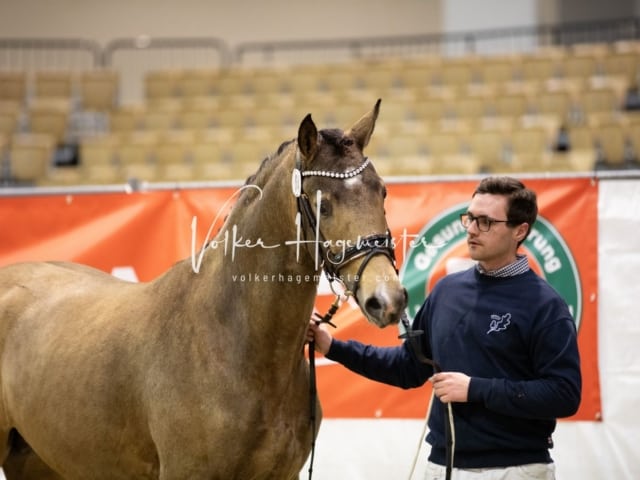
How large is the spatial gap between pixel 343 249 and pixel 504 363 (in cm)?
79

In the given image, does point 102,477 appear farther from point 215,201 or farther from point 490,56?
point 490,56

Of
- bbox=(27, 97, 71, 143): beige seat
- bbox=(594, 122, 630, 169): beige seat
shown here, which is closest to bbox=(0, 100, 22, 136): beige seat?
bbox=(27, 97, 71, 143): beige seat

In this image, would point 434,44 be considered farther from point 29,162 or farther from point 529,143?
point 29,162

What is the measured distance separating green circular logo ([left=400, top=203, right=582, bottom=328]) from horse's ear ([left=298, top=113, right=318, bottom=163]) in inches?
71.8

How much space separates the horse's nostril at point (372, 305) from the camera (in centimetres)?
256

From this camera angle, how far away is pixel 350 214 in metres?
2.72

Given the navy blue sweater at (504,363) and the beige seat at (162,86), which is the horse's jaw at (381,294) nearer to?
the navy blue sweater at (504,363)

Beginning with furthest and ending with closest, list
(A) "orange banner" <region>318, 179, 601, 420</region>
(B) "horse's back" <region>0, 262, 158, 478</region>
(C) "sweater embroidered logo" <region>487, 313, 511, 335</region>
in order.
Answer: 1. (A) "orange banner" <region>318, 179, 601, 420</region>
2. (B) "horse's back" <region>0, 262, 158, 478</region>
3. (C) "sweater embroidered logo" <region>487, 313, 511, 335</region>

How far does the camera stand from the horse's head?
2596mm

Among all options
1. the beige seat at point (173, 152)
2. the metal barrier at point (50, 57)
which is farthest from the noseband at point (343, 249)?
the metal barrier at point (50, 57)

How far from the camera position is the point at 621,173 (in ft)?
14.9

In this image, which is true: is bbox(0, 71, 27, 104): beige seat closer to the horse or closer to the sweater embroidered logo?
the horse

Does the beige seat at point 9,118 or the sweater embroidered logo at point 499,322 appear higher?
the beige seat at point 9,118

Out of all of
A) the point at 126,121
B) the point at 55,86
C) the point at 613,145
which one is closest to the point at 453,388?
the point at 613,145
